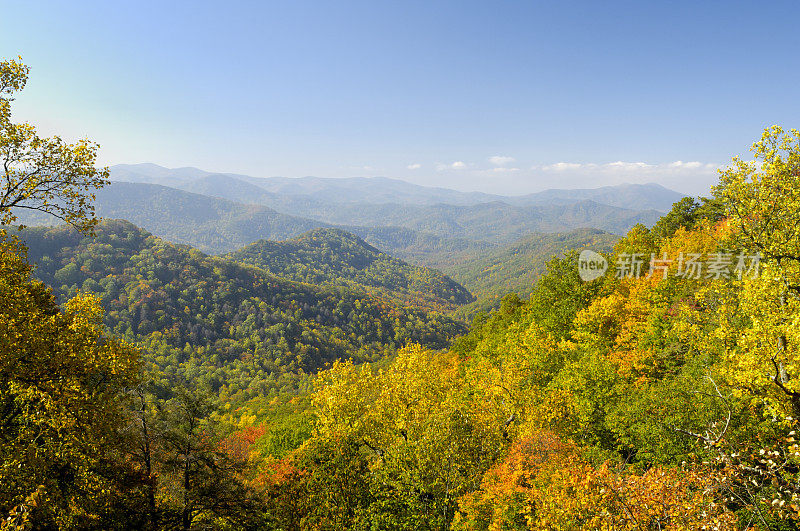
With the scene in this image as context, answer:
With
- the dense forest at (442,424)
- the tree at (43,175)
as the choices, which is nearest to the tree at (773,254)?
the dense forest at (442,424)

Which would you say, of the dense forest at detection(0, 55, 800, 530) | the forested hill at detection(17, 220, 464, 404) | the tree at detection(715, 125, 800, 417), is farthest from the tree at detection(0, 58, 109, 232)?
the forested hill at detection(17, 220, 464, 404)

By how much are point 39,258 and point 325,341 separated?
161m

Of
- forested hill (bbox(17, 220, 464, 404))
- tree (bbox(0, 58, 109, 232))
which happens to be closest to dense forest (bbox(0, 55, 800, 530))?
tree (bbox(0, 58, 109, 232))

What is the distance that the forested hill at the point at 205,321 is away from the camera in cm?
14775

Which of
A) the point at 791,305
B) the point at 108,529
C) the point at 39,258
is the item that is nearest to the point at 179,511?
the point at 108,529

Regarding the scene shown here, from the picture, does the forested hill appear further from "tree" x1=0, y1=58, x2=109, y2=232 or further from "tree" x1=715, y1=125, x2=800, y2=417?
"tree" x1=715, y1=125, x2=800, y2=417

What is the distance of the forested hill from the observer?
485 ft

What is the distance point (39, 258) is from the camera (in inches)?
7411

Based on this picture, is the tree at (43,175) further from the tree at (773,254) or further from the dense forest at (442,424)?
the tree at (773,254)

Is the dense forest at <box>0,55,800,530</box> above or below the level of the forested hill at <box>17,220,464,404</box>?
above

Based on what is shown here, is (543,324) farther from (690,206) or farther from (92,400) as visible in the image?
(690,206)

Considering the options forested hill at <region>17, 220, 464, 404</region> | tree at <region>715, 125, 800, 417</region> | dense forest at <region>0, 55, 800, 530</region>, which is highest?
tree at <region>715, 125, 800, 417</region>

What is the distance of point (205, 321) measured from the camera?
170m

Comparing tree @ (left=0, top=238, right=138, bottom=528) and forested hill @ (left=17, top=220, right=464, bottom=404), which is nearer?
tree @ (left=0, top=238, right=138, bottom=528)
